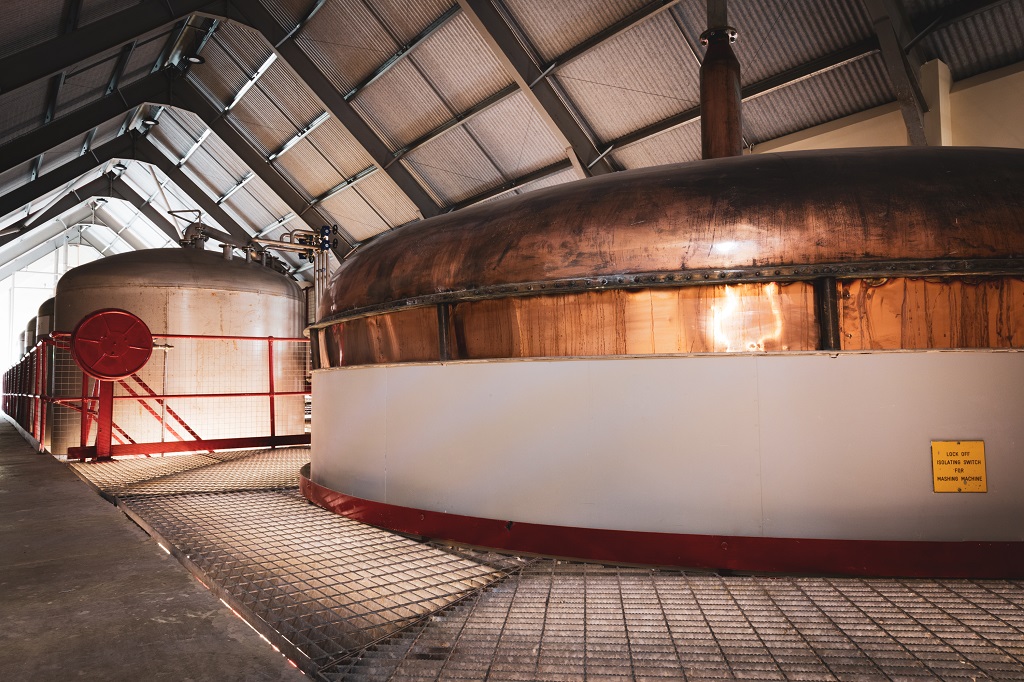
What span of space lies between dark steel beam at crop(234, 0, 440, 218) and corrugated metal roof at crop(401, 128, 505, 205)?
35 centimetres

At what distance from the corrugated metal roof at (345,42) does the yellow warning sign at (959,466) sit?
525 inches

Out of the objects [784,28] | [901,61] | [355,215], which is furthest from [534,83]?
[355,215]

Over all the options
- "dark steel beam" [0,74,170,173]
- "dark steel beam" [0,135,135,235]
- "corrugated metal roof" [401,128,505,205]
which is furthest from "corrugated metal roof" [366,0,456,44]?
"dark steel beam" [0,135,135,235]

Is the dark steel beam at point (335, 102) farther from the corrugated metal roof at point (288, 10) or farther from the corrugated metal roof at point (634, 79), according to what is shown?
the corrugated metal roof at point (634, 79)

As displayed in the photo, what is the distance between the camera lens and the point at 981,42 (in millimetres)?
9000

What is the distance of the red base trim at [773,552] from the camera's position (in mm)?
2871

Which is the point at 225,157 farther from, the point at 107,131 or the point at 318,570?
the point at 318,570

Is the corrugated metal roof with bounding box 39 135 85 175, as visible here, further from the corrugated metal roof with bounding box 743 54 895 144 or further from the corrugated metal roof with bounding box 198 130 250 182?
the corrugated metal roof with bounding box 743 54 895 144

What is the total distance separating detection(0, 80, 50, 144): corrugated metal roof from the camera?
1195cm

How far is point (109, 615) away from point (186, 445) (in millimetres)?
6553

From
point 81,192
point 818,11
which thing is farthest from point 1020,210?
point 81,192

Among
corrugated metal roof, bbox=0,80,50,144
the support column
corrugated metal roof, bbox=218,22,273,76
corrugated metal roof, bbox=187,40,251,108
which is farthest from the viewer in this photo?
corrugated metal roof, bbox=187,40,251,108

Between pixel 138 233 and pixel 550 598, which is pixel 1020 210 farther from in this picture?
pixel 138 233

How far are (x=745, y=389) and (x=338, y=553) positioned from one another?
2.23 metres
